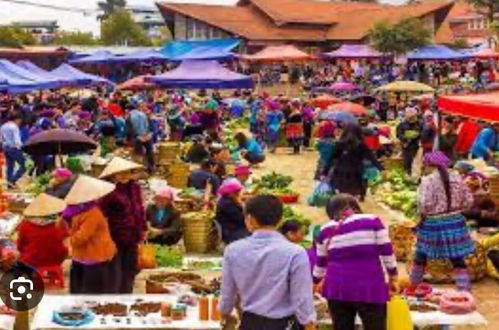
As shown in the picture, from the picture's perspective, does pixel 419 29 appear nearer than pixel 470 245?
No

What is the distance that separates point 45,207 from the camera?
9.01 m

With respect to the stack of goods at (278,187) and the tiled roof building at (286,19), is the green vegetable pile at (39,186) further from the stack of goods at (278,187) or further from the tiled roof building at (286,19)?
the tiled roof building at (286,19)

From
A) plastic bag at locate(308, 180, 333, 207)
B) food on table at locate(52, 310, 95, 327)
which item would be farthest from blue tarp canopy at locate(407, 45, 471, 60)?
food on table at locate(52, 310, 95, 327)

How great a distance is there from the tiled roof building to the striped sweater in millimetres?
42514

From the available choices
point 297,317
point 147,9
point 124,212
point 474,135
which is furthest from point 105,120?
point 147,9

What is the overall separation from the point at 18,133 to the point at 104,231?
10099mm

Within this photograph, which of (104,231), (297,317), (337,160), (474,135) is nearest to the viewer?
(297,317)

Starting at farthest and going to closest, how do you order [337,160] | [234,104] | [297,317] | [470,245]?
[234,104]
[337,160]
[470,245]
[297,317]

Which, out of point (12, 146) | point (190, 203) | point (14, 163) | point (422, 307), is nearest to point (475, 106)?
point (190, 203)

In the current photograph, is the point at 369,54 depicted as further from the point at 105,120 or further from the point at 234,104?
the point at 105,120

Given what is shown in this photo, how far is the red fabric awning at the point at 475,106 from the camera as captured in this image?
1103 centimetres

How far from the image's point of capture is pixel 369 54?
4253 centimetres

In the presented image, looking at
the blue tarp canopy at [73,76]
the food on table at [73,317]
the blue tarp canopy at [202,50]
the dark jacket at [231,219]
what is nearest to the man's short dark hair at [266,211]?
the food on table at [73,317]

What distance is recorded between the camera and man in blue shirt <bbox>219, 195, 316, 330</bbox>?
4809 mm
